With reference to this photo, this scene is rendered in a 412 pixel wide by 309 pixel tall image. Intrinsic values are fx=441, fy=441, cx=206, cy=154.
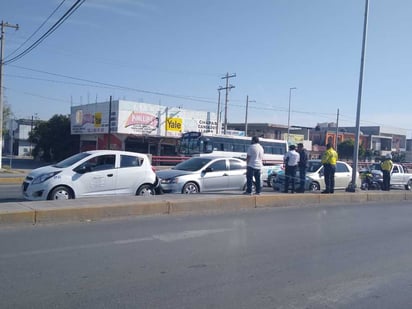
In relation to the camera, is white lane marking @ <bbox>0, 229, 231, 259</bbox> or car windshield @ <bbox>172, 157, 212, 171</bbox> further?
car windshield @ <bbox>172, 157, 212, 171</bbox>

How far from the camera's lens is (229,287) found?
541 centimetres

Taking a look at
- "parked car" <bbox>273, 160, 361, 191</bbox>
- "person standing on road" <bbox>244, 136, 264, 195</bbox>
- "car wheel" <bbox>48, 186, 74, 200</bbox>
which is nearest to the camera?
"car wheel" <bbox>48, 186, 74, 200</bbox>

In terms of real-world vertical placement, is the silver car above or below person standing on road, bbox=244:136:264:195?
below

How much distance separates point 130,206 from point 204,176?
508 centimetres

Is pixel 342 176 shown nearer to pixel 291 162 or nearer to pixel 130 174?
pixel 291 162

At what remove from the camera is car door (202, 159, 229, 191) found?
1484cm

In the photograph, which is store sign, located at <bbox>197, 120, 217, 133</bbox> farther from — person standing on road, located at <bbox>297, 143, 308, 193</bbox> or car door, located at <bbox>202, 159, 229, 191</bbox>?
person standing on road, located at <bbox>297, 143, 308, 193</bbox>

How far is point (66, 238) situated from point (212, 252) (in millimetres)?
2589

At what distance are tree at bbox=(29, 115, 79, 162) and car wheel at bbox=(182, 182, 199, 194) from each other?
3804 centimetres

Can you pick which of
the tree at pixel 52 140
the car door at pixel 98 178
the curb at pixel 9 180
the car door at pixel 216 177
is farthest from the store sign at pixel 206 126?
the car door at pixel 98 178

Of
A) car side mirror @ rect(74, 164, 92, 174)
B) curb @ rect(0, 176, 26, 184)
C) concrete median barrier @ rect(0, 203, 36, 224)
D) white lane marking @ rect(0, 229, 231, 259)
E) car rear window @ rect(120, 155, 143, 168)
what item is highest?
car rear window @ rect(120, 155, 143, 168)

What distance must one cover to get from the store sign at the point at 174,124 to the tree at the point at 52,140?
12.0 m

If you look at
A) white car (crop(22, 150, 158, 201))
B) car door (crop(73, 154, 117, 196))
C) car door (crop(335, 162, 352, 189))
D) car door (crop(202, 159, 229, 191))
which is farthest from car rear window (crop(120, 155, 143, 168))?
car door (crop(335, 162, 352, 189))

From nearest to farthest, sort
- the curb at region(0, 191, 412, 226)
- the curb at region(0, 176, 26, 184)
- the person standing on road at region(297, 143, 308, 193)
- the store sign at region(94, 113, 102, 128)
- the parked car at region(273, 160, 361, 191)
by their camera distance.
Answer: the curb at region(0, 191, 412, 226)
the person standing on road at region(297, 143, 308, 193)
the parked car at region(273, 160, 361, 191)
the curb at region(0, 176, 26, 184)
the store sign at region(94, 113, 102, 128)
